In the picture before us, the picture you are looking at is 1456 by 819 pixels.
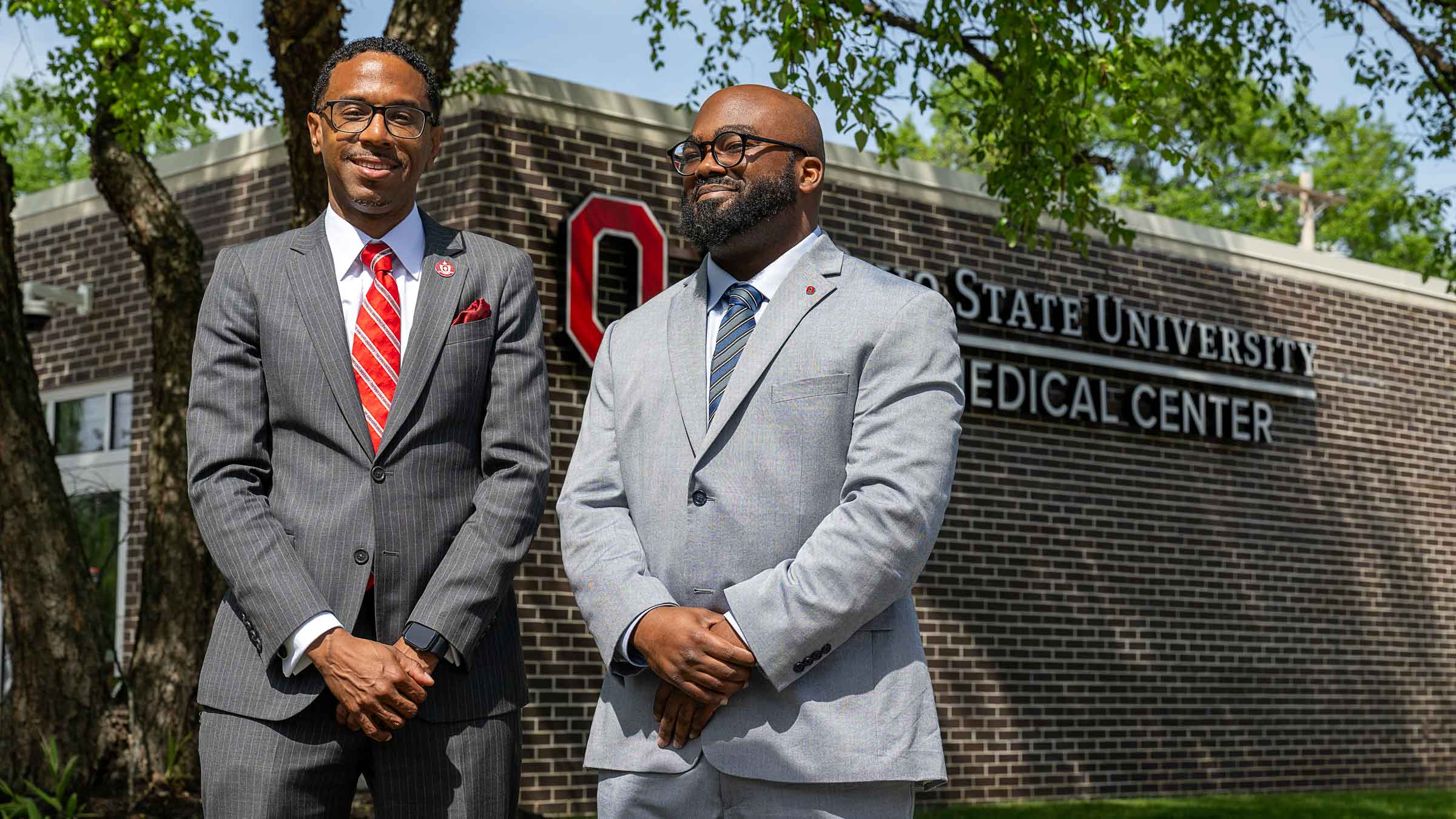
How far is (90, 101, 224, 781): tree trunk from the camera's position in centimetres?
830

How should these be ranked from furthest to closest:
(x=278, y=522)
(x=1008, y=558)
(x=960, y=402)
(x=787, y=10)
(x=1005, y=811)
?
1. (x=1008, y=558)
2. (x=1005, y=811)
3. (x=787, y=10)
4. (x=960, y=402)
5. (x=278, y=522)

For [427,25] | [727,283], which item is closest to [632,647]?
[727,283]

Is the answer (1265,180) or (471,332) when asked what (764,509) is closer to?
(471,332)

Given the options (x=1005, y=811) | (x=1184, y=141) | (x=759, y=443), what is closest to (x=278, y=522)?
(x=759, y=443)

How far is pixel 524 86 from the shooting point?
1016 centimetres

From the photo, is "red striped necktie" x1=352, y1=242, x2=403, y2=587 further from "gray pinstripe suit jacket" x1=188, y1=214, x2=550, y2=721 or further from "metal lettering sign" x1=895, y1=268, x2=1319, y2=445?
"metal lettering sign" x1=895, y1=268, x2=1319, y2=445

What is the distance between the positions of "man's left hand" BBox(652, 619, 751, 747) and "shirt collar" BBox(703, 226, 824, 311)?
773mm

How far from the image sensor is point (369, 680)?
3.06 meters

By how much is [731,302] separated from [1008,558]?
9.05 meters

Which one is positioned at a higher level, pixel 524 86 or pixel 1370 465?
pixel 524 86

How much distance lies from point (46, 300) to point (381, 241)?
9.98 meters

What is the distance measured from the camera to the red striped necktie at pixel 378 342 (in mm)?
3309

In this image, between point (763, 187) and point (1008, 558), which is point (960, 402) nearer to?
point (763, 187)

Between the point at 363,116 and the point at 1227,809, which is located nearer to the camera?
the point at 363,116
